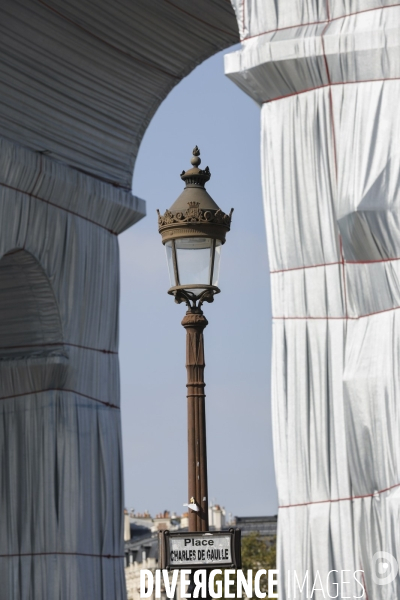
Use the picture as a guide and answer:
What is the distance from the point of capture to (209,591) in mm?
9961

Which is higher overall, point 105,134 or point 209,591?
point 105,134

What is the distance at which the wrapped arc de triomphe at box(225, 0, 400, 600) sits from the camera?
10.0 metres

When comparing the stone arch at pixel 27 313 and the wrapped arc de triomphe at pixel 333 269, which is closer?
the wrapped arc de triomphe at pixel 333 269

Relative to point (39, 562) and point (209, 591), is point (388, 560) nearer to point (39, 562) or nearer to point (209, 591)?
point (209, 591)

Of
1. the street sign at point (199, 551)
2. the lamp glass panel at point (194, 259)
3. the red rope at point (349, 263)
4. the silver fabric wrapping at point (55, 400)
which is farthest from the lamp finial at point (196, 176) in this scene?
the silver fabric wrapping at point (55, 400)

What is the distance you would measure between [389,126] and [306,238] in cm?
108

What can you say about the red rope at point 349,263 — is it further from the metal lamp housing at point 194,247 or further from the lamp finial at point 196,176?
the lamp finial at point 196,176

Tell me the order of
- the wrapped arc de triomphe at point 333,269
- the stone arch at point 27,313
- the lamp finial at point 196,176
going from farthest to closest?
the stone arch at point 27,313 < the lamp finial at point 196,176 < the wrapped arc de triomphe at point 333,269

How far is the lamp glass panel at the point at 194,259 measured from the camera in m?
10.5

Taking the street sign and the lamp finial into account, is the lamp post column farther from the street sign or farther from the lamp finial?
the lamp finial

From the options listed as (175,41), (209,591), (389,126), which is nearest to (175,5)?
(175,41)

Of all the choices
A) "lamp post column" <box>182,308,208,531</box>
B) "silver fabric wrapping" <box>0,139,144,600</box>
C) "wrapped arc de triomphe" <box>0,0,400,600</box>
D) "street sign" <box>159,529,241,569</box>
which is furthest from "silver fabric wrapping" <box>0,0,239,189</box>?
"street sign" <box>159,529,241,569</box>

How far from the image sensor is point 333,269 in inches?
413

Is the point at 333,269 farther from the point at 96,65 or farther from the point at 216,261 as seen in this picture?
the point at 96,65
